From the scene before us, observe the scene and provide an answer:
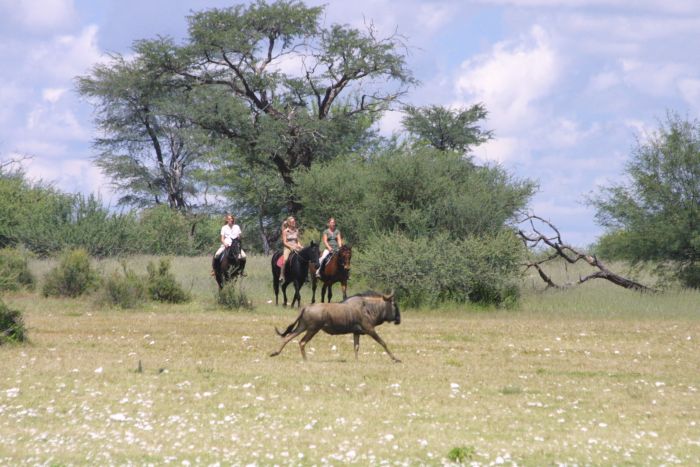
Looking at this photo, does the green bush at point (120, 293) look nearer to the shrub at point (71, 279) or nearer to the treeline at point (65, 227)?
the shrub at point (71, 279)

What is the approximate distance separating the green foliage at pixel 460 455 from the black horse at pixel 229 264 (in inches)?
790

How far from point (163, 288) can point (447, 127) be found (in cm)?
3440

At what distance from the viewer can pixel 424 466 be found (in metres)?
9.98

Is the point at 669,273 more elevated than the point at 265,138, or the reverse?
the point at 265,138

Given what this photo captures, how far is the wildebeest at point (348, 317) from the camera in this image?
56.1 feet

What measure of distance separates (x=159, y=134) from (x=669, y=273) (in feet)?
155

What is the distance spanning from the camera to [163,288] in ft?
101

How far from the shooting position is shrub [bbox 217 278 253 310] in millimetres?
28453

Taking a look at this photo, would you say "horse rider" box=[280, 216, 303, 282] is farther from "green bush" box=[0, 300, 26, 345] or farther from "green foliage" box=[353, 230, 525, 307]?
"green bush" box=[0, 300, 26, 345]

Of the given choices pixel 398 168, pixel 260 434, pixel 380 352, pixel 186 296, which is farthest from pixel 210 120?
pixel 260 434

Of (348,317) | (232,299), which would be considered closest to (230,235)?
(232,299)

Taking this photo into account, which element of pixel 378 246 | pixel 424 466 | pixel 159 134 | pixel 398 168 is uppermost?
pixel 159 134

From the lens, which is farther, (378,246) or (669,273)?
(669,273)

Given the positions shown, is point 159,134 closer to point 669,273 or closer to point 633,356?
point 669,273
